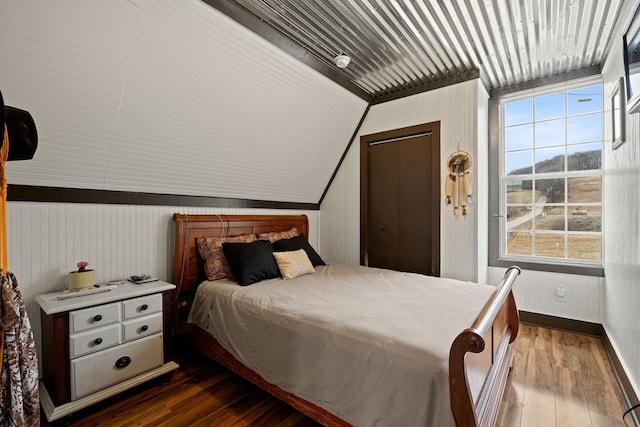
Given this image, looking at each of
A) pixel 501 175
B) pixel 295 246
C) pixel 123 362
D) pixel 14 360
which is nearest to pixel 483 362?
pixel 14 360

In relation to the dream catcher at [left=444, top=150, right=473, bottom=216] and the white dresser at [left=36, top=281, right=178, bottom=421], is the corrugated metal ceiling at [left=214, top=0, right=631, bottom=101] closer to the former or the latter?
the dream catcher at [left=444, top=150, right=473, bottom=216]

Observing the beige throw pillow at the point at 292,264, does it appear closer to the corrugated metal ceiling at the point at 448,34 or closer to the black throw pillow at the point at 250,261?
the black throw pillow at the point at 250,261

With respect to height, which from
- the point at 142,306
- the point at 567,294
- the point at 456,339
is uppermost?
the point at 456,339

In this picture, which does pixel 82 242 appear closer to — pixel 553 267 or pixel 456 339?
pixel 456 339

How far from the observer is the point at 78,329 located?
5.98ft

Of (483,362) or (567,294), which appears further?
(567,294)

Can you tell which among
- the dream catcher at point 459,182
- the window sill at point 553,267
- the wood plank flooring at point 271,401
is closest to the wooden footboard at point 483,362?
the wood plank flooring at point 271,401

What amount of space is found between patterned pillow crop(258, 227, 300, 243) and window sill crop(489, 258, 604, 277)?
2.33 metres

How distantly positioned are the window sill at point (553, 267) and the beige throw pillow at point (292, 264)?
2.18 m

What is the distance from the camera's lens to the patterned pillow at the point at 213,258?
8.88ft

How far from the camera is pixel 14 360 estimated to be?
0.99 metres

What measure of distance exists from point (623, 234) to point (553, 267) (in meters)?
1.09

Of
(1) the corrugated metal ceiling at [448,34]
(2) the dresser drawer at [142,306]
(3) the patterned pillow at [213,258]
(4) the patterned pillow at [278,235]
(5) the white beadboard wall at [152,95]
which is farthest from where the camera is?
(4) the patterned pillow at [278,235]

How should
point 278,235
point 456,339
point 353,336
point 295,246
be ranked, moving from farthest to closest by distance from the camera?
point 278,235 → point 295,246 → point 353,336 → point 456,339
